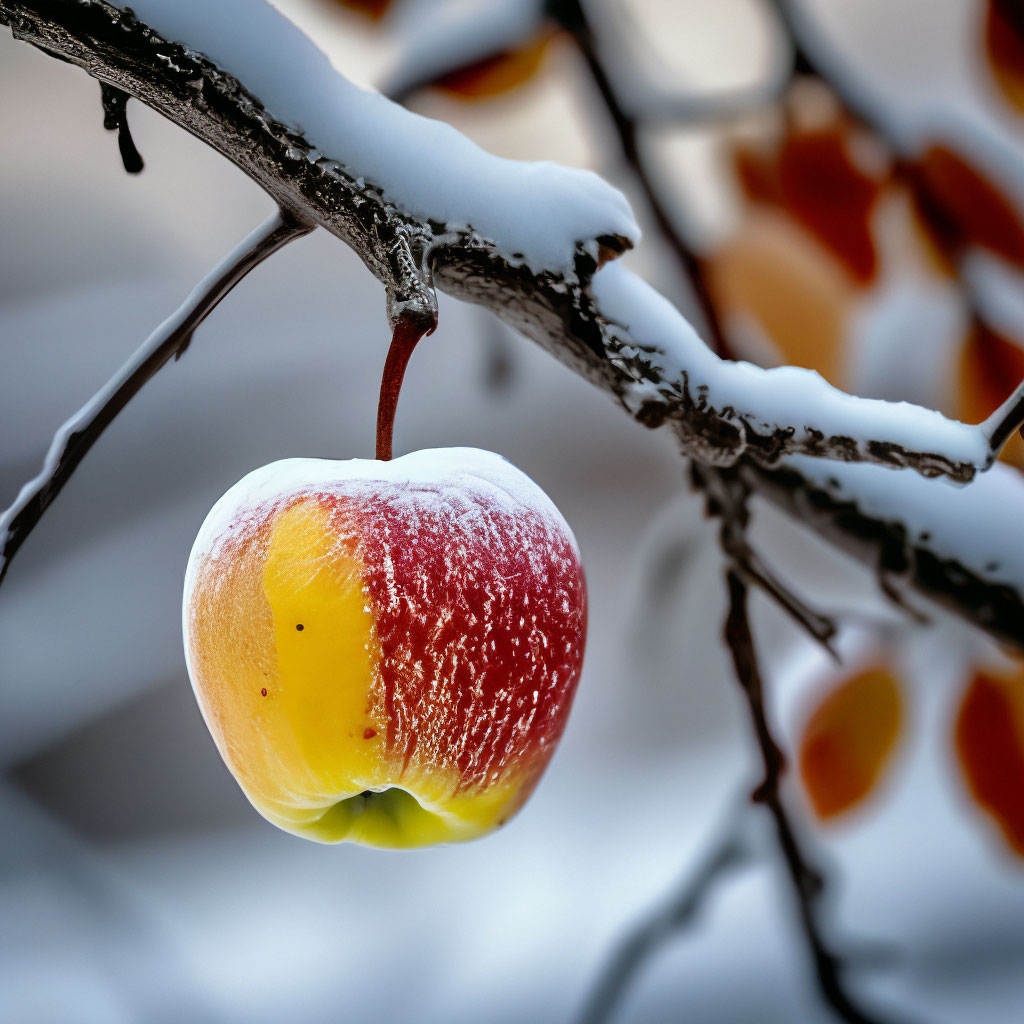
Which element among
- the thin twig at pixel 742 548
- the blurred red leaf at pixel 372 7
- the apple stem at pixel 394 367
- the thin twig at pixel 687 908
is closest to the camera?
the apple stem at pixel 394 367

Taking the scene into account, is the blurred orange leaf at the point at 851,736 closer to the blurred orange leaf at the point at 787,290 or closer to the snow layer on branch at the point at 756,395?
the blurred orange leaf at the point at 787,290

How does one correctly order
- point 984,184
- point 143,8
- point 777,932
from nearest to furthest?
point 143,8
point 984,184
point 777,932

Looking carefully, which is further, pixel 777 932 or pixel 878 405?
pixel 777 932

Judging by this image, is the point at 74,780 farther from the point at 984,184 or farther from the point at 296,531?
the point at 984,184

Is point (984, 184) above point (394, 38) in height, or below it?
below

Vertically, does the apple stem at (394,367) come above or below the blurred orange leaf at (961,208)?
below

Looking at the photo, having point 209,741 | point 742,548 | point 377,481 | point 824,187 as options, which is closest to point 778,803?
point 742,548

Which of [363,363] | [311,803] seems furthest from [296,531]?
[363,363]

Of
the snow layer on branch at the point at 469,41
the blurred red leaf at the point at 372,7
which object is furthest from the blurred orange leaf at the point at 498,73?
the blurred red leaf at the point at 372,7

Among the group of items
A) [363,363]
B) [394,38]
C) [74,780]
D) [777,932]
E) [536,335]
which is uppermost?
[363,363]
